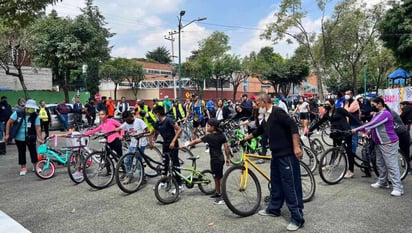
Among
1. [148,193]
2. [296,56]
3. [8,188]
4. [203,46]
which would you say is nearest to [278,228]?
[148,193]

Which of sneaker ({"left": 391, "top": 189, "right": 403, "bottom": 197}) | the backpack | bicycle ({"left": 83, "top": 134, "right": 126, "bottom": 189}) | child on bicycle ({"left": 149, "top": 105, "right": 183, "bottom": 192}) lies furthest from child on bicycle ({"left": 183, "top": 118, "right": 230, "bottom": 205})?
the backpack

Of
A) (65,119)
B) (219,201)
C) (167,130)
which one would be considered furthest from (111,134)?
(65,119)

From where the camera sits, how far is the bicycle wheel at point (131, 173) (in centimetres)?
621

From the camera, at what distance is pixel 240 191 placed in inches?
195

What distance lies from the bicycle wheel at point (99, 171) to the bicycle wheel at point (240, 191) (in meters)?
2.89

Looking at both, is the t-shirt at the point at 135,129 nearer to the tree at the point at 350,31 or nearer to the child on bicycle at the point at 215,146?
the child on bicycle at the point at 215,146

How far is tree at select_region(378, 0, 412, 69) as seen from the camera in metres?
19.4

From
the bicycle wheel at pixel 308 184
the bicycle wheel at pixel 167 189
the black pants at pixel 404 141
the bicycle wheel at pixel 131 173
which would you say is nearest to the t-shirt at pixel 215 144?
the bicycle wheel at pixel 167 189

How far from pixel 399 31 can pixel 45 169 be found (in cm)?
2113

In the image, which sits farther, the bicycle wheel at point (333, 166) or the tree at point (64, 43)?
the tree at point (64, 43)

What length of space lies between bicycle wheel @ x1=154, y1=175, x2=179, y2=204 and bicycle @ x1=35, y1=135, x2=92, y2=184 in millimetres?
2355

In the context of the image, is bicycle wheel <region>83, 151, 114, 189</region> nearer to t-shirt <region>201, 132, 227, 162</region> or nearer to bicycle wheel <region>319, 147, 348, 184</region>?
t-shirt <region>201, 132, 227, 162</region>

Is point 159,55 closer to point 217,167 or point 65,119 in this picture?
point 65,119

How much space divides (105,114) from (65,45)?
18.1 metres
